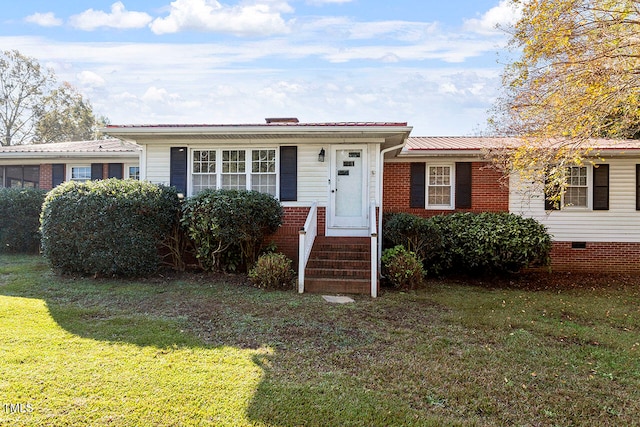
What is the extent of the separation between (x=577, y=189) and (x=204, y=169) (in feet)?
32.6

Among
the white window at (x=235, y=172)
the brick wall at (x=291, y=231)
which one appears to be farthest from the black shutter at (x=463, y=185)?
the white window at (x=235, y=172)

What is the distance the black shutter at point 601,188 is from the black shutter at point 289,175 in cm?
806

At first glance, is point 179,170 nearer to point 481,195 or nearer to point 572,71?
point 481,195

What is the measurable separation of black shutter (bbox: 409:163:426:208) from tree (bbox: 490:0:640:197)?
2.69 metres

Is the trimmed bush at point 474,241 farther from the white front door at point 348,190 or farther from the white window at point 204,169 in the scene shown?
the white window at point 204,169

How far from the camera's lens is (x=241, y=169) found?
877 cm

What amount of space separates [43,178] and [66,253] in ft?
23.8

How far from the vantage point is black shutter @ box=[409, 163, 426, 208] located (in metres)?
10.1

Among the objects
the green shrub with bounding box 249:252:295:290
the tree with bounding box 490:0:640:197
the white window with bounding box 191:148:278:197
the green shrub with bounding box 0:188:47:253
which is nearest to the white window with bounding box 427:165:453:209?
the tree with bounding box 490:0:640:197

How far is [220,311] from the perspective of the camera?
5402 mm

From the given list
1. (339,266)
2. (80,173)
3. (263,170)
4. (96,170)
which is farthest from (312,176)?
(80,173)

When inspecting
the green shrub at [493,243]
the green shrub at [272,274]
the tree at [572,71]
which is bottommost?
the green shrub at [272,274]

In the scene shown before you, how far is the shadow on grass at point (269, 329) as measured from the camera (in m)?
2.92

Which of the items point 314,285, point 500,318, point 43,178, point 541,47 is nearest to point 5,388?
point 314,285
